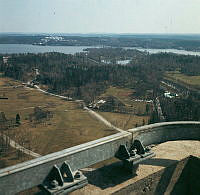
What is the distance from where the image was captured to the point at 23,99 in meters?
80.3

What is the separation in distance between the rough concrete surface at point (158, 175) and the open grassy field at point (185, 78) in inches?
3371

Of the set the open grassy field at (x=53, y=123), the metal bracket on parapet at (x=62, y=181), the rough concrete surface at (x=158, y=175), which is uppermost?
the metal bracket on parapet at (x=62, y=181)

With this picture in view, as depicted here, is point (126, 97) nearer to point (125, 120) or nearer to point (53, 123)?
point (125, 120)

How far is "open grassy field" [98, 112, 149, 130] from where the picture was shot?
58.0m

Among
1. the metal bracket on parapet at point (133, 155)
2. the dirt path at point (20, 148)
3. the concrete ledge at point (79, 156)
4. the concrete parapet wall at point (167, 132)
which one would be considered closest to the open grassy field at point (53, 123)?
the dirt path at point (20, 148)

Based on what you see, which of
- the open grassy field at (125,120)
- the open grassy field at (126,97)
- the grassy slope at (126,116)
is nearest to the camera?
the open grassy field at (125,120)

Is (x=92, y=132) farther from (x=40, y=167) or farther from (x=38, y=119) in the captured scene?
(x=40, y=167)

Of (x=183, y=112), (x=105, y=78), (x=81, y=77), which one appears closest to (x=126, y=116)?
(x=183, y=112)

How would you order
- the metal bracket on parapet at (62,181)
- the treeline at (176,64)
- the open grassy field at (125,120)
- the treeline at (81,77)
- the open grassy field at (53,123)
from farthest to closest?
the treeline at (176,64)
the treeline at (81,77)
the open grassy field at (125,120)
the open grassy field at (53,123)
the metal bracket on parapet at (62,181)

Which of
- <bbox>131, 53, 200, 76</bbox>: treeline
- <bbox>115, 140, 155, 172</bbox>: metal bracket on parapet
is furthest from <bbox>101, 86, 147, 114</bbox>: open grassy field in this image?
<bbox>115, 140, 155, 172</bbox>: metal bracket on parapet

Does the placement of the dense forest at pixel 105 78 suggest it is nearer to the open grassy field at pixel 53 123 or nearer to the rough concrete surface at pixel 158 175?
the open grassy field at pixel 53 123

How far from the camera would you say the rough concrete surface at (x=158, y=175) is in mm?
15070

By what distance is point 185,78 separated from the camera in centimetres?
11575

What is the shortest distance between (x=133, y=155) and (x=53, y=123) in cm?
4437
